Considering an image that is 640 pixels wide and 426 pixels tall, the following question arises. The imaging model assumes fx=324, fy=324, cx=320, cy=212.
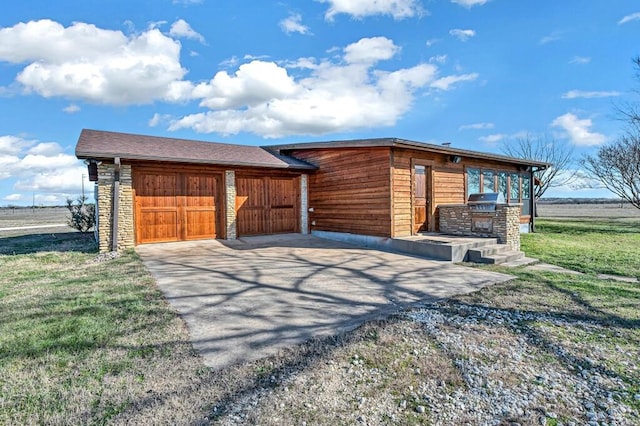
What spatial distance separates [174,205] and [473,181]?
1019cm

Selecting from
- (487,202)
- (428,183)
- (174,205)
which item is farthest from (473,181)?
(174,205)

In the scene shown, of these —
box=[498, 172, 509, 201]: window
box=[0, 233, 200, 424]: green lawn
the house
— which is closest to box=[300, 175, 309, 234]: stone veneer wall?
the house

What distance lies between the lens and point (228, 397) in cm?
227

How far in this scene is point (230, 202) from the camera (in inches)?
410

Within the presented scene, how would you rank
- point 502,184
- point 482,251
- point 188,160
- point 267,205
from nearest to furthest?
point 482,251, point 188,160, point 267,205, point 502,184

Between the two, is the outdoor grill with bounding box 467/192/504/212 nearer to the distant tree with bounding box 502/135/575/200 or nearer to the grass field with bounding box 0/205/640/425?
the grass field with bounding box 0/205/640/425

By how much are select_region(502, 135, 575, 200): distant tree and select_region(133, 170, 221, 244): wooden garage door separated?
80.6 ft

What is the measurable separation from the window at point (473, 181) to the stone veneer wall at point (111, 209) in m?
10.8

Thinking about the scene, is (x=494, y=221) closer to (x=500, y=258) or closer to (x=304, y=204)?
(x=500, y=258)

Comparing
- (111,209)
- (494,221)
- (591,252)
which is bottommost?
(591,252)

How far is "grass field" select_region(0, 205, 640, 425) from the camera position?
2135 mm

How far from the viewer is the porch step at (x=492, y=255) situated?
24.6 feet

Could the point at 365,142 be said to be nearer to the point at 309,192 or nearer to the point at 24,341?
the point at 309,192

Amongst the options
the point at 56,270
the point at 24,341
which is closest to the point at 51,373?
the point at 24,341
